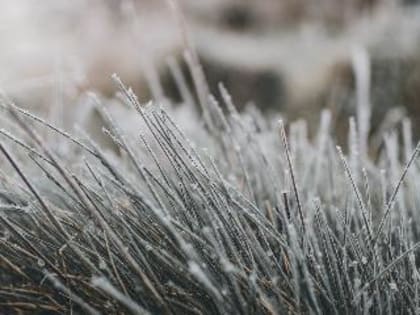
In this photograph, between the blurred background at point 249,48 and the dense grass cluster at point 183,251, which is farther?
the blurred background at point 249,48

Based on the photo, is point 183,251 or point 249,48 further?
point 249,48

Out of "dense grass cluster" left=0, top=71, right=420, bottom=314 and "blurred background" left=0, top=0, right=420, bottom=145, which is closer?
"dense grass cluster" left=0, top=71, right=420, bottom=314

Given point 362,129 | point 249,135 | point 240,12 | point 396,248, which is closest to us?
point 396,248

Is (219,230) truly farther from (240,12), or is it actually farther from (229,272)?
(240,12)

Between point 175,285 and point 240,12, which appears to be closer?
point 175,285

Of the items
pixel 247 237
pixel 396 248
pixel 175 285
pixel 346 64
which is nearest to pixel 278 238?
pixel 247 237

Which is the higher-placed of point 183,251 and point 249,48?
point 249,48

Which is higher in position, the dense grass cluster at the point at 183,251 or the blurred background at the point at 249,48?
the blurred background at the point at 249,48

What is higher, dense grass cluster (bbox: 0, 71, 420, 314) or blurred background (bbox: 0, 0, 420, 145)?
blurred background (bbox: 0, 0, 420, 145)
